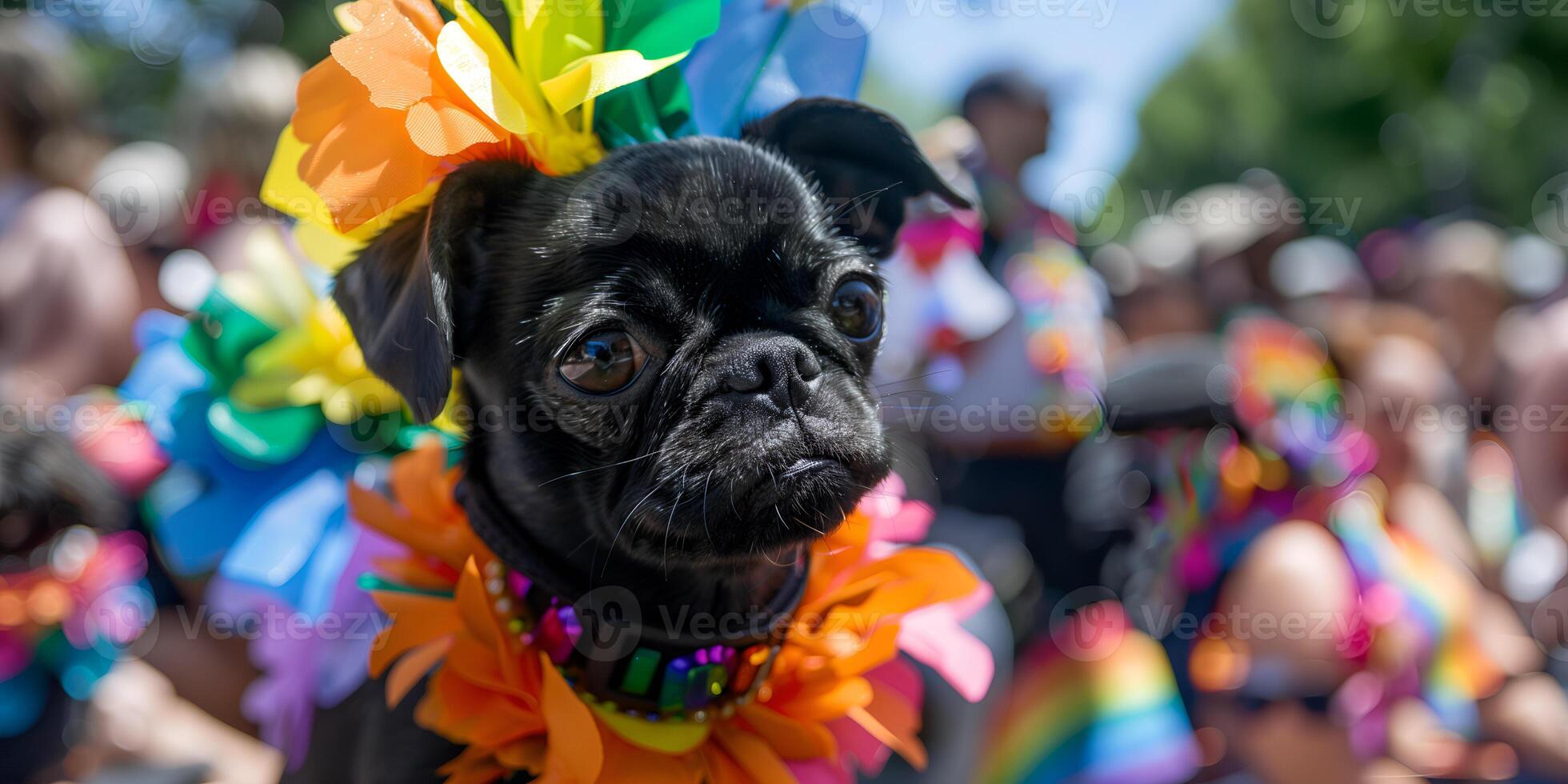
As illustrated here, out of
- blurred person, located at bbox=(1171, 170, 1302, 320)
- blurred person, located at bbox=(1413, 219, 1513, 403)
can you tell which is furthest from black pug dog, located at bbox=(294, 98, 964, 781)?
blurred person, located at bbox=(1413, 219, 1513, 403)

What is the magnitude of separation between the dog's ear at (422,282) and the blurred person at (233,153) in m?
2.04

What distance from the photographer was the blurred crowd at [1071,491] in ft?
9.15

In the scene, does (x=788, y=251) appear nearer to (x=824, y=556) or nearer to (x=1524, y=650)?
(x=824, y=556)

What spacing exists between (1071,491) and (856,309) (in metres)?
1.94

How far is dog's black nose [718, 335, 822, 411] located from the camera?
1.56m

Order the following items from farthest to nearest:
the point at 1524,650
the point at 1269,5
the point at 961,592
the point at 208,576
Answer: the point at 1269,5 → the point at 1524,650 → the point at 208,576 → the point at 961,592

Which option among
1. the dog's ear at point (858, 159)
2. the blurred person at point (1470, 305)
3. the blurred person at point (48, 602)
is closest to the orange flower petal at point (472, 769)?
the dog's ear at point (858, 159)

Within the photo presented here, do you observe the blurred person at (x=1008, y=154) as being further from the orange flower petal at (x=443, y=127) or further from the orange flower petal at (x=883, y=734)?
the orange flower petal at (x=443, y=127)

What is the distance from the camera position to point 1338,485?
2988 millimetres

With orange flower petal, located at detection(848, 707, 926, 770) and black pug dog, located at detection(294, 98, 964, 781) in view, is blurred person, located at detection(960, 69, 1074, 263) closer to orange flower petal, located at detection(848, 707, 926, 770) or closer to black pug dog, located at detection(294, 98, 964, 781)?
black pug dog, located at detection(294, 98, 964, 781)

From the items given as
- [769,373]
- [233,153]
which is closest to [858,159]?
[769,373]

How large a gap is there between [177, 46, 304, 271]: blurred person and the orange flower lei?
2.02m

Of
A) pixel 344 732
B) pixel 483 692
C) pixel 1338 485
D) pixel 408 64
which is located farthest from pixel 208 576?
pixel 1338 485

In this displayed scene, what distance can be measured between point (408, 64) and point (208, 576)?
2.04 meters
